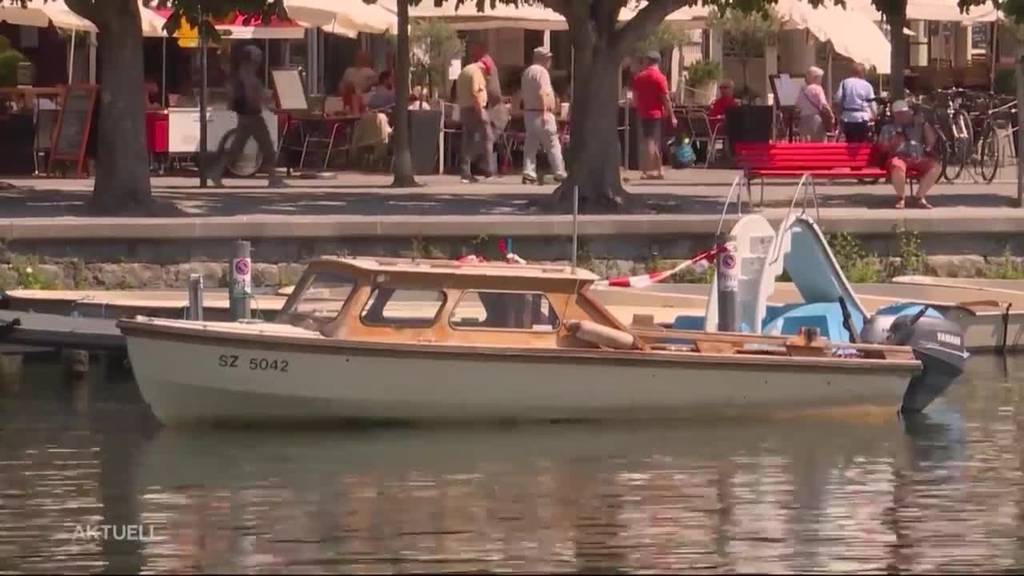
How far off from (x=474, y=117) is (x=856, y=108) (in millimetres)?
5183

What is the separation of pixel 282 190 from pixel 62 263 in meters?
6.38

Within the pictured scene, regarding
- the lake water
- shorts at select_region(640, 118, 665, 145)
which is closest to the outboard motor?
the lake water

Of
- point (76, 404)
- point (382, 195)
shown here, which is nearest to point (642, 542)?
point (76, 404)

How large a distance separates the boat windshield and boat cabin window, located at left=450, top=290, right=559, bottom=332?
0.86 m

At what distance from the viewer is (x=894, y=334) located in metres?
19.0

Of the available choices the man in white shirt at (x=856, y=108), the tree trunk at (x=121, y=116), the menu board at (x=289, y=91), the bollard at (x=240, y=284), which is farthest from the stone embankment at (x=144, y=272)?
the menu board at (x=289, y=91)

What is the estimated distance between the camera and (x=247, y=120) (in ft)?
99.6

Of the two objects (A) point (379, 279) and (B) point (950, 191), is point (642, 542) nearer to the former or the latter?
(A) point (379, 279)

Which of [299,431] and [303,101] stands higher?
[303,101]

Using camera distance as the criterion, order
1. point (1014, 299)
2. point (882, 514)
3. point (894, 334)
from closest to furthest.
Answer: point (882, 514)
point (894, 334)
point (1014, 299)

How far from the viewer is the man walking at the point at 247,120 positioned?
98.3 feet

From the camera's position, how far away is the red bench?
26172 mm

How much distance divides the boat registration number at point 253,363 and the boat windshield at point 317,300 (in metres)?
0.43

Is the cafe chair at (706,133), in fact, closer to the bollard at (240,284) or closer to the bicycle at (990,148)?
the bicycle at (990,148)
